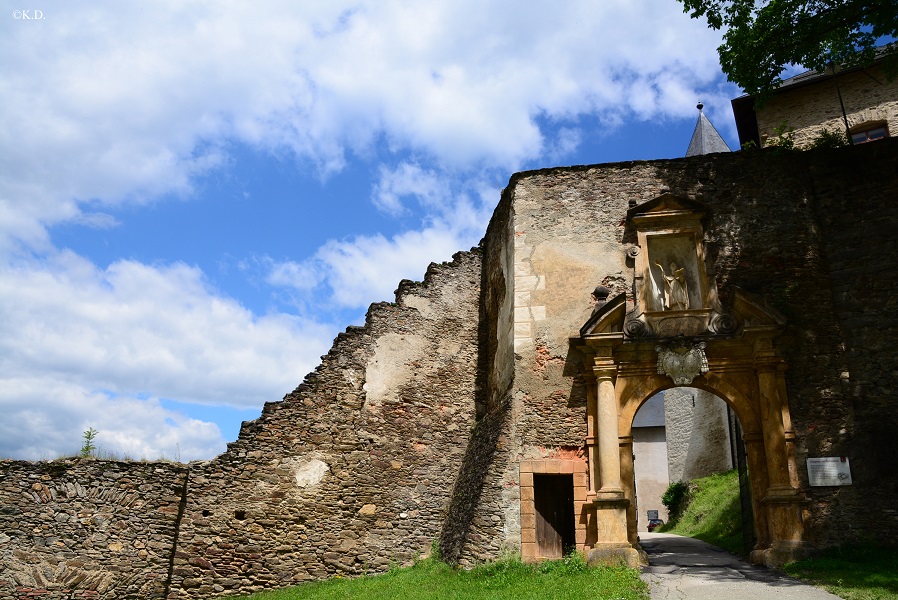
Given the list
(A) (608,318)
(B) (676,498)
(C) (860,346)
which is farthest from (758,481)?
(B) (676,498)

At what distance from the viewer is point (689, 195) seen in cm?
1195

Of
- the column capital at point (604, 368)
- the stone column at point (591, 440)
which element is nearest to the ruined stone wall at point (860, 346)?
the column capital at point (604, 368)

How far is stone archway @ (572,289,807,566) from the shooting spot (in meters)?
9.78

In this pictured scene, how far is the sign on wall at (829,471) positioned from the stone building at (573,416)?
3cm

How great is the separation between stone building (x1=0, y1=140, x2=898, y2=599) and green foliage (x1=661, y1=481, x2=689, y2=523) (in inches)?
435

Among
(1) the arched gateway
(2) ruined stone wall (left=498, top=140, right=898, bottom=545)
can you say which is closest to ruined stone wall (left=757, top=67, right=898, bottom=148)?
(2) ruined stone wall (left=498, top=140, right=898, bottom=545)

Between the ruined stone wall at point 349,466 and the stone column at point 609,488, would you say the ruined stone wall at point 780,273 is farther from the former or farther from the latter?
the ruined stone wall at point 349,466

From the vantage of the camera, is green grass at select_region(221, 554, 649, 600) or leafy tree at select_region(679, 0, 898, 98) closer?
green grass at select_region(221, 554, 649, 600)

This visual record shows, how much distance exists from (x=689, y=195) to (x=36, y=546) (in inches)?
486

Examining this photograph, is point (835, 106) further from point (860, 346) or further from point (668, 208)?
point (860, 346)

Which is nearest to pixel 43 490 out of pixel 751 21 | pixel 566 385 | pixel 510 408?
pixel 510 408

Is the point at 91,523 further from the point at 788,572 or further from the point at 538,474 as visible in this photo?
the point at 788,572

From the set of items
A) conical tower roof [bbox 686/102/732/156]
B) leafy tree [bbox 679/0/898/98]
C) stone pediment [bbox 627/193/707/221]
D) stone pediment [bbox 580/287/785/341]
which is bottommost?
stone pediment [bbox 580/287/785/341]

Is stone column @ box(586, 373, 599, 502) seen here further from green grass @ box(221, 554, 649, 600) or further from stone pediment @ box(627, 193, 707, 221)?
stone pediment @ box(627, 193, 707, 221)
